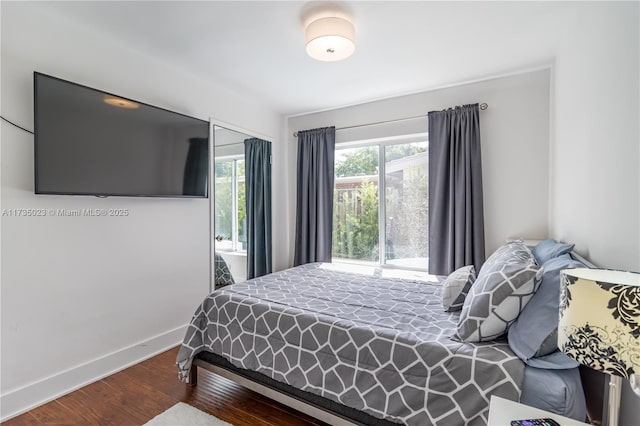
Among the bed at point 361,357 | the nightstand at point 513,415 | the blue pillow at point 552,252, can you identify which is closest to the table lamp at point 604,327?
the nightstand at point 513,415

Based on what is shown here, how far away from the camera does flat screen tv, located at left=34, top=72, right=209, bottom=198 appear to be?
1942 millimetres

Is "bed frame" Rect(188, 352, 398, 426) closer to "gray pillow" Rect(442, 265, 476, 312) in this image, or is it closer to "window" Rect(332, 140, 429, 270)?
"gray pillow" Rect(442, 265, 476, 312)

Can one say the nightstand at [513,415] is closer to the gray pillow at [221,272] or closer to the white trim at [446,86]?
the gray pillow at [221,272]

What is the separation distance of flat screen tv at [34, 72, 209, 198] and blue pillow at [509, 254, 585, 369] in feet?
8.88

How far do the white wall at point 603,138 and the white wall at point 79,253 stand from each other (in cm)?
312

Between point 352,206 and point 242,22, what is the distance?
2.47 m

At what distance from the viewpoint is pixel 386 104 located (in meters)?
3.69

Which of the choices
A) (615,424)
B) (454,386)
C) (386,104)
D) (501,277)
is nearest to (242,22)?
(386,104)

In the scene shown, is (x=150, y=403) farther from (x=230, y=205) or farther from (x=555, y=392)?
(x=555, y=392)

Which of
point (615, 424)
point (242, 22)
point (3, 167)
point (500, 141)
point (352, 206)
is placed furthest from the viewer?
point (352, 206)

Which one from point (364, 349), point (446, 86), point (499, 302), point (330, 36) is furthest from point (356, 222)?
point (499, 302)

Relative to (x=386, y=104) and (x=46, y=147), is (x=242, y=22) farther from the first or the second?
(x=386, y=104)

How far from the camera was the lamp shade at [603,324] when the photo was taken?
2.46 ft

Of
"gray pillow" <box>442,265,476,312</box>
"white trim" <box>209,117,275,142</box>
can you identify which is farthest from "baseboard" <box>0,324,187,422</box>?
"gray pillow" <box>442,265,476,312</box>
